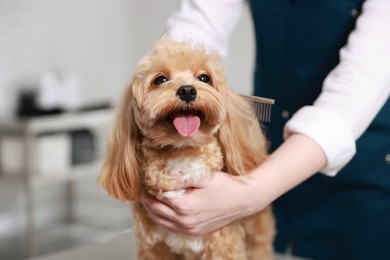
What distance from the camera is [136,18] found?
3.87m

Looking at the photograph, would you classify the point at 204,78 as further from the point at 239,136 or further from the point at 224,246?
the point at 224,246

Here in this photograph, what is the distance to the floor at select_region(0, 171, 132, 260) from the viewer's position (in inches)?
125

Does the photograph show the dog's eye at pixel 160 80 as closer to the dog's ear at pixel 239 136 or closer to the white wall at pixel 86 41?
the dog's ear at pixel 239 136

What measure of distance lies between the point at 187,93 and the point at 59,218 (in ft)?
9.82

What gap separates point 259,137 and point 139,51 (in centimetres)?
306

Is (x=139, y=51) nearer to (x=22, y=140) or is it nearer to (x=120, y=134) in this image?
(x=22, y=140)

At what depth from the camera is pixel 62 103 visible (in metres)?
3.14

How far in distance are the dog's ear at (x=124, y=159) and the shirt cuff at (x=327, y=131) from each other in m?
0.28

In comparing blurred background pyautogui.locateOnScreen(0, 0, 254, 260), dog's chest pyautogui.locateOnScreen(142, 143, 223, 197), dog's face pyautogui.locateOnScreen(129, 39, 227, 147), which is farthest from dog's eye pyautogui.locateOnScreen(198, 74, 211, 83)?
blurred background pyautogui.locateOnScreen(0, 0, 254, 260)

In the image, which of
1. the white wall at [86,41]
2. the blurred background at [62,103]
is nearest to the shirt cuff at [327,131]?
the blurred background at [62,103]

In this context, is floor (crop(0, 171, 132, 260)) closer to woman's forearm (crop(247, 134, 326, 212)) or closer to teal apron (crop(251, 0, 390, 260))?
teal apron (crop(251, 0, 390, 260))

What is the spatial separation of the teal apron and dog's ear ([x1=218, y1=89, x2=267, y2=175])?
304mm

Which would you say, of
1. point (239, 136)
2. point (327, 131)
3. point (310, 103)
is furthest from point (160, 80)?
point (310, 103)

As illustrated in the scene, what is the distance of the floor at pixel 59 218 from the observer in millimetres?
3170
